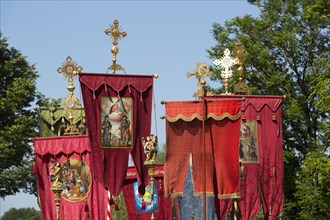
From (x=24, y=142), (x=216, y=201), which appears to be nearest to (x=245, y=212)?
(x=216, y=201)

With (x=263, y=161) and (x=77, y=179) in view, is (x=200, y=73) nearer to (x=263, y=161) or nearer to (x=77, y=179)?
(x=263, y=161)

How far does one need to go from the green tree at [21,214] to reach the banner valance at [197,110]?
4443 inches

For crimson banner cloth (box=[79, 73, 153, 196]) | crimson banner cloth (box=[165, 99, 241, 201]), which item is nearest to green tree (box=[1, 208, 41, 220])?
crimson banner cloth (box=[79, 73, 153, 196])

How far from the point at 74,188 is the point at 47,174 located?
1.22 m

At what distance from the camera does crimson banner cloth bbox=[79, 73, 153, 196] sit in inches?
1160

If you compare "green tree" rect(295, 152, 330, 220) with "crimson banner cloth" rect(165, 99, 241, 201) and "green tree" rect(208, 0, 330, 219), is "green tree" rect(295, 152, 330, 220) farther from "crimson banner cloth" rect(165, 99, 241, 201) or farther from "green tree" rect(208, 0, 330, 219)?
"crimson banner cloth" rect(165, 99, 241, 201)

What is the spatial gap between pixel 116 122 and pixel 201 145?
10.8 ft

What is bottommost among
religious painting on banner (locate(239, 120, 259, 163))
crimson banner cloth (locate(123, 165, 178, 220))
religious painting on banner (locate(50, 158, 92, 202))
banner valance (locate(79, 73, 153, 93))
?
crimson banner cloth (locate(123, 165, 178, 220))

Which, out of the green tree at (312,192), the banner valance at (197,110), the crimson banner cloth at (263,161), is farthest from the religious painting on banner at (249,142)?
the banner valance at (197,110)

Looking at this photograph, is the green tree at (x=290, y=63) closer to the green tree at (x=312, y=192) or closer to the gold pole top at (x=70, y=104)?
the green tree at (x=312, y=192)

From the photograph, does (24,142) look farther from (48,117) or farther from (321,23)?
→ (321,23)

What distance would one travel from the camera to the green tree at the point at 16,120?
1797 inches

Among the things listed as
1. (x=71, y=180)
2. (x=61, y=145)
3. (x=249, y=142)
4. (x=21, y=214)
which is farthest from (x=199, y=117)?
(x=21, y=214)

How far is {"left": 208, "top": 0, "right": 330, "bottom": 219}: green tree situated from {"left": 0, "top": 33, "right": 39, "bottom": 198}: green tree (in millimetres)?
10328
